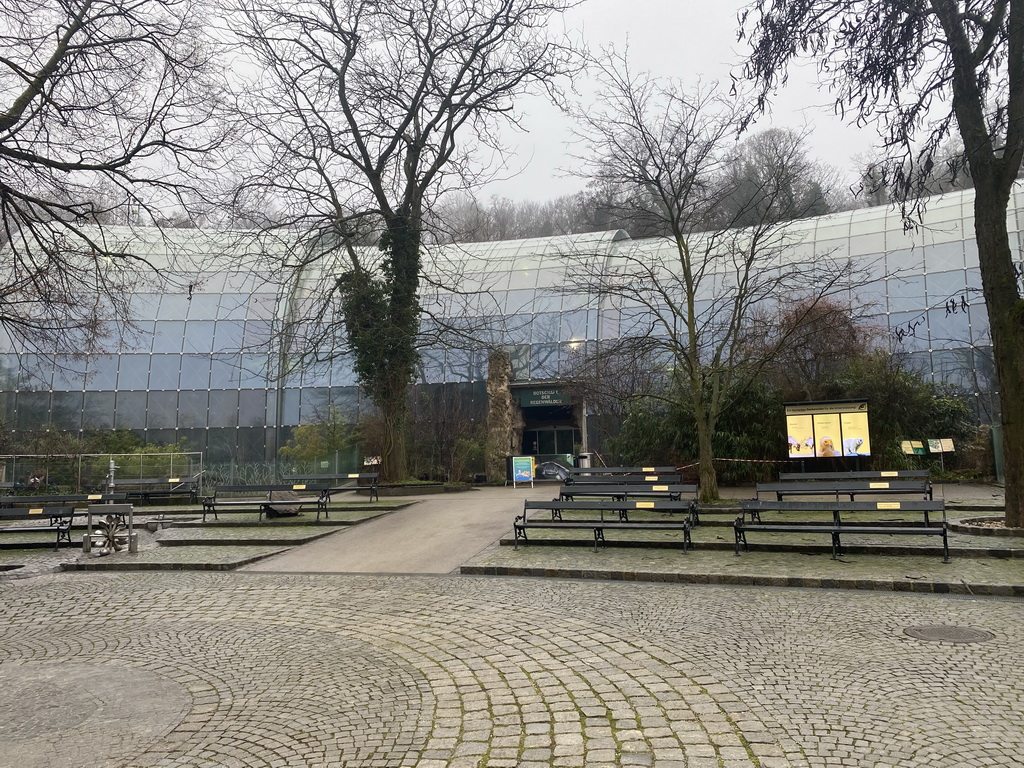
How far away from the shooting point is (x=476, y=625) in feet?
24.2

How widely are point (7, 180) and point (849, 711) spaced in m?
12.8

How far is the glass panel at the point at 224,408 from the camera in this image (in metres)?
34.5

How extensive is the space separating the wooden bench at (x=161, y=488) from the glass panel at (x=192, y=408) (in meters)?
8.77

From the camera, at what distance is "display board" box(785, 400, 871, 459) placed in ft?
64.4

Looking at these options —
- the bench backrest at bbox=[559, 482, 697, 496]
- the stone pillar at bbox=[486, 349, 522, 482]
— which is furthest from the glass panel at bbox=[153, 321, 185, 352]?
the bench backrest at bbox=[559, 482, 697, 496]

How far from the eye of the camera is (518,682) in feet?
17.9

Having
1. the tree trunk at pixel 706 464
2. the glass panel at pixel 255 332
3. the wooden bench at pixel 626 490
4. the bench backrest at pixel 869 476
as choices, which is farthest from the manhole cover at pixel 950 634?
the glass panel at pixel 255 332

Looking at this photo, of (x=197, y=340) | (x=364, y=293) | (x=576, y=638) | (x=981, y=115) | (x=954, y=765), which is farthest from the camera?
(x=197, y=340)

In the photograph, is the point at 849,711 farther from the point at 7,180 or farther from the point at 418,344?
the point at 418,344

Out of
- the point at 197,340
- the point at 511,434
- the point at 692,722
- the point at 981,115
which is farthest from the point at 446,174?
the point at 692,722

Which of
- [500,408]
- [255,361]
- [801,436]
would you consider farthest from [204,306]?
[801,436]

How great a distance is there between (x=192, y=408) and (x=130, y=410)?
2847mm

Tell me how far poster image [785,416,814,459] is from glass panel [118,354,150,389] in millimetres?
28874

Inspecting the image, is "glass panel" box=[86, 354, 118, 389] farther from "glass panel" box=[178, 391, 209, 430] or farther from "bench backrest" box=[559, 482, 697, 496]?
"bench backrest" box=[559, 482, 697, 496]
